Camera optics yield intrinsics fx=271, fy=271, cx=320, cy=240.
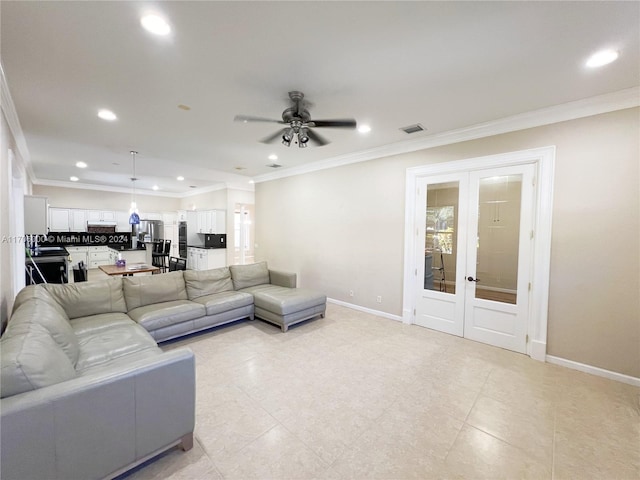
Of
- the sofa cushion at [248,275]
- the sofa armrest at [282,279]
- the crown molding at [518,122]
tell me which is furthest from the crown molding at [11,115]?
the crown molding at [518,122]

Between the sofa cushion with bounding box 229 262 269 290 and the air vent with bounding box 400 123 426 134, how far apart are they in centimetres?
329

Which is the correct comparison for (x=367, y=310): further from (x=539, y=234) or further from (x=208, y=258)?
(x=208, y=258)

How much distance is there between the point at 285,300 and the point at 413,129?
2.95m

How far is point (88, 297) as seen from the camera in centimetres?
319

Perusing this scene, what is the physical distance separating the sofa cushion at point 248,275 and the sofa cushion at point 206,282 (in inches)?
3.8

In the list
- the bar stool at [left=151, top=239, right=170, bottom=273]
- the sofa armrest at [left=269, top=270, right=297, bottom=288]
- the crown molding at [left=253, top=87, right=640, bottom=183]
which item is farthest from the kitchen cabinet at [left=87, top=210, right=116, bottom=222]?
the crown molding at [left=253, top=87, right=640, bottom=183]

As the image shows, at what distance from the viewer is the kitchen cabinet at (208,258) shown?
820cm

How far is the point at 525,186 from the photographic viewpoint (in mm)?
3256

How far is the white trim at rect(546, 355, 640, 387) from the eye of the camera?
267cm

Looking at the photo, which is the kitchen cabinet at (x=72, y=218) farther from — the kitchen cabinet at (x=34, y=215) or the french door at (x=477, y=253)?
the french door at (x=477, y=253)

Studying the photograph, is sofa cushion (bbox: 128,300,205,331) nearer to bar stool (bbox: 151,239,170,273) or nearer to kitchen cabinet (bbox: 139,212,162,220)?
bar stool (bbox: 151,239,170,273)

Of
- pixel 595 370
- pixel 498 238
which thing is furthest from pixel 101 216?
pixel 595 370

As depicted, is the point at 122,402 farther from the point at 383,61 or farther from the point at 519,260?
the point at 519,260

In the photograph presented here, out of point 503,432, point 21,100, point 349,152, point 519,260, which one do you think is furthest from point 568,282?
point 21,100
